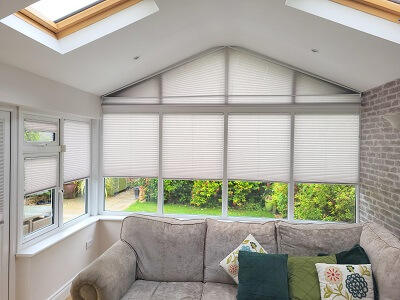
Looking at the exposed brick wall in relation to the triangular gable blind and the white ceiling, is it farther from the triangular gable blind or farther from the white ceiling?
the triangular gable blind

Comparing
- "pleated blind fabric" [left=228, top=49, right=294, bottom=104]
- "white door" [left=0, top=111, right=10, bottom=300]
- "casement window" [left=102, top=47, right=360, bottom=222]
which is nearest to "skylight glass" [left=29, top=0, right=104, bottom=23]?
"white door" [left=0, top=111, right=10, bottom=300]

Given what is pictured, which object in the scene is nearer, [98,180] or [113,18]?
[113,18]

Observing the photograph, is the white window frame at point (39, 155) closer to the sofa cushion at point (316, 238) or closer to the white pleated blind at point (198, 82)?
the white pleated blind at point (198, 82)

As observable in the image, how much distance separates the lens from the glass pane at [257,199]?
411 centimetres

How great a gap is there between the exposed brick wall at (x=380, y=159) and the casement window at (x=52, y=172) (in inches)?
147

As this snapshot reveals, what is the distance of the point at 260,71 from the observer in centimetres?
398

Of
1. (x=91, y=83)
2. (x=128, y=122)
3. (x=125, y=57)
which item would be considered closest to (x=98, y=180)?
(x=128, y=122)

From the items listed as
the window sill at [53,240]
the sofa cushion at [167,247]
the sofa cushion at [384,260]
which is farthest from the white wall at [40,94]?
the sofa cushion at [384,260]

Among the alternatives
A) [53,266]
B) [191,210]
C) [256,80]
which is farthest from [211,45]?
[53,266]

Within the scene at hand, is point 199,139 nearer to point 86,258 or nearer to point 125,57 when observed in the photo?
point 125,57

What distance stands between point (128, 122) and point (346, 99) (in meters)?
3.09

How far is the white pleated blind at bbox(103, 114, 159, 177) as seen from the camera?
421 cm

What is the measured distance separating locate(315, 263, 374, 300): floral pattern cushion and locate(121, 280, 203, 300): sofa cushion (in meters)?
1.03

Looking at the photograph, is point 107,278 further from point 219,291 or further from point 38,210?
point 38,210
